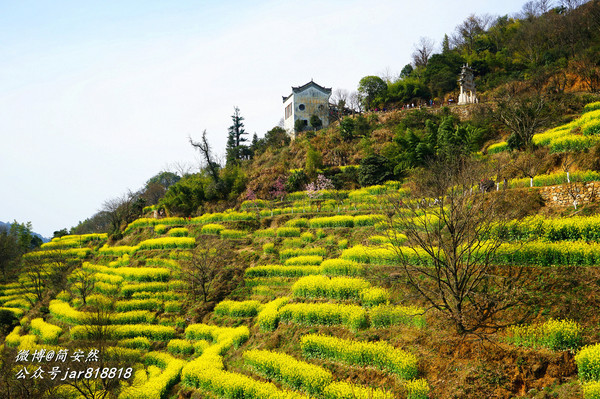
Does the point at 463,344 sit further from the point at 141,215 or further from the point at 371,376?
the point at 141,215

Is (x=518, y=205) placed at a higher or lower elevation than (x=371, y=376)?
higher

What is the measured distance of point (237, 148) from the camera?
198 ft

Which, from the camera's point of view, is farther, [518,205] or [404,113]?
[404,113]

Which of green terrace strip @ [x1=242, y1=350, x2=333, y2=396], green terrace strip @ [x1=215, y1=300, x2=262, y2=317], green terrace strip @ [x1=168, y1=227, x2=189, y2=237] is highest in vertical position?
green terrace strip @ [x1=168, y1=227, x2=189, y2=237]

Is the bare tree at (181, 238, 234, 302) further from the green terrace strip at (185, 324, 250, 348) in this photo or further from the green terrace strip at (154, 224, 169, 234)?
the green terrace strip at (154, 224, 169, 234)

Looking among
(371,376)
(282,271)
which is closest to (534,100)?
(282,271)

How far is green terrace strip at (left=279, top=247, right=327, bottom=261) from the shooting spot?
21.5m

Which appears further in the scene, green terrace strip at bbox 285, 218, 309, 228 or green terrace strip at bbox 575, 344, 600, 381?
green terrace strip at bbox 285, 218, 309, 228

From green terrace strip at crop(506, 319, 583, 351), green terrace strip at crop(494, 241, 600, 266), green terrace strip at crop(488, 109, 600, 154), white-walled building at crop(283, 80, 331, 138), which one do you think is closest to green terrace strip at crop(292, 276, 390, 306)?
green terrace strip at crop(494, 241, 600, 266)

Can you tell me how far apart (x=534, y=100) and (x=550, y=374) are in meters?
29.7

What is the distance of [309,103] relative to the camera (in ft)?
176

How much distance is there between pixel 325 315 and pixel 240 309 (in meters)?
6.09

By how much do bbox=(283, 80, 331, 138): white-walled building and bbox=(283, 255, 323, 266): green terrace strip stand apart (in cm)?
3421

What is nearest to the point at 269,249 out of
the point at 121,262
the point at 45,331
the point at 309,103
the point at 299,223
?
the point at 299,223
